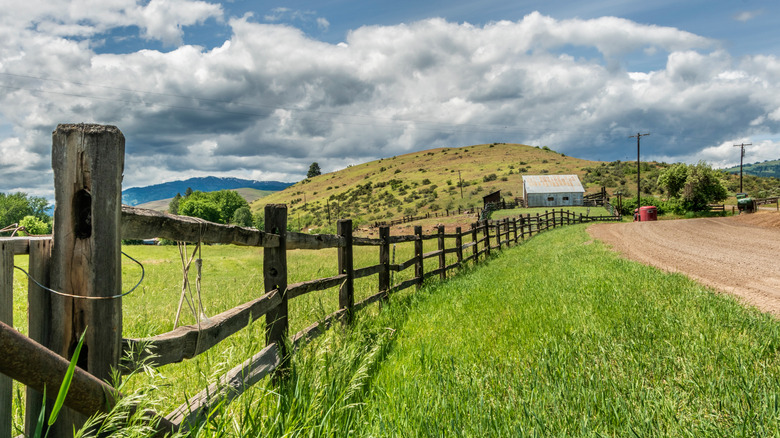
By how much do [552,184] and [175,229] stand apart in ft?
226

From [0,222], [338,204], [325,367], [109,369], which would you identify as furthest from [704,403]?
[0,222]

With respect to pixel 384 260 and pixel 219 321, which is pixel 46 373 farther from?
pixel 384 260

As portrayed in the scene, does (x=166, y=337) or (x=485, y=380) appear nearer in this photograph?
(x=166, y=337)

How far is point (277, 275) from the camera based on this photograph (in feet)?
12.8

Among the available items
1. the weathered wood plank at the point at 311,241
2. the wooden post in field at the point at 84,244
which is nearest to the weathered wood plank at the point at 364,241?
the weathered wood plank at the point at 311,241

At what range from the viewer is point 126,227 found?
2123 mm

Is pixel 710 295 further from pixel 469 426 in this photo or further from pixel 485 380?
pixel 469 426

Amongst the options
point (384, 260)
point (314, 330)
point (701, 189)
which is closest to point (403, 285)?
point (384, 260)

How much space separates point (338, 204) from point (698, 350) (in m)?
96.1

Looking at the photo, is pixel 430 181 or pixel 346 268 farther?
pixel 430 181

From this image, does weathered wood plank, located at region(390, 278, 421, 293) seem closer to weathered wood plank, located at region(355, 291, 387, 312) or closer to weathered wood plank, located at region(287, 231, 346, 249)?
weathered wood plank, located at region(355, 291, 387, 312)

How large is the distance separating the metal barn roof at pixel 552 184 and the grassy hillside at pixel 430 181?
5.95 meters

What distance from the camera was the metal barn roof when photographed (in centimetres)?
6500

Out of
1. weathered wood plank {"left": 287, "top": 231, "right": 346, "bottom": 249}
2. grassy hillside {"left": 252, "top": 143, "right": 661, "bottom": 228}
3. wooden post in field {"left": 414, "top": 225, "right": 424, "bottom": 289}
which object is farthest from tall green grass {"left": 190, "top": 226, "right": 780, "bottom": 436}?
grassy hillside {"left": 252, "top": 143, "right": 661, "bottom": 228}
